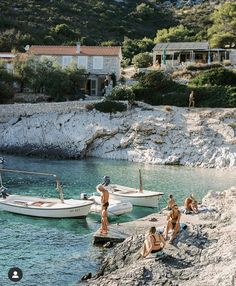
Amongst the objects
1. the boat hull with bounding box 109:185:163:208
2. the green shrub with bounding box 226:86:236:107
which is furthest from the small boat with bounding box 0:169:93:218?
the green shrub with bounding box 226:86:236:107

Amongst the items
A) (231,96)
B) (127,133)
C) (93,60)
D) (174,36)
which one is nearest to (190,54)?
(93,60)

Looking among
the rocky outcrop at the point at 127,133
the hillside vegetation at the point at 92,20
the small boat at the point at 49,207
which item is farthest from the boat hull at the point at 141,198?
the hillside vegetation at the point at 92,20

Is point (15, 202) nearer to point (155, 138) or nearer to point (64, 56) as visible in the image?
point (155, 138)

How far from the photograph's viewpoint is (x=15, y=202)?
28.2 meters

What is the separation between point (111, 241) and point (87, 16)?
286 feet

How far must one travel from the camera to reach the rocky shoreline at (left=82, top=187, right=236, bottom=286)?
1605 cm

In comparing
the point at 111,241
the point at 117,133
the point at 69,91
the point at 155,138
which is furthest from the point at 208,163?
the point at 111,241

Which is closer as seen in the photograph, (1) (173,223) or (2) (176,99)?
(1) (173,223)

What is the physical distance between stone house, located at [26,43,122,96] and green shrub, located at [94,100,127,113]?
35.1 feet

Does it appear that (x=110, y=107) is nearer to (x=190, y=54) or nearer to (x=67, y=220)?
(x=190, y=54)

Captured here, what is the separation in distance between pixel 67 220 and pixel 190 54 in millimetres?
47278

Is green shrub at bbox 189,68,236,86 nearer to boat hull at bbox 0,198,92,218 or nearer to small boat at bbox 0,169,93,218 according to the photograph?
small boat at bbox 0,169,93,218

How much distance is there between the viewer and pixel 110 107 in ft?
167

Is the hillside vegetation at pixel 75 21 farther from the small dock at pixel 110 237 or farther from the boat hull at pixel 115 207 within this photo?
the small dock at pixel 110 237
